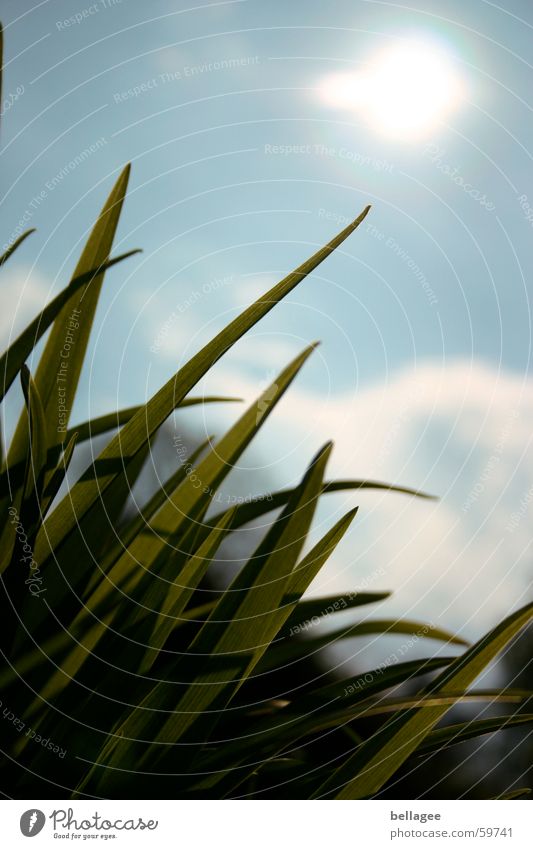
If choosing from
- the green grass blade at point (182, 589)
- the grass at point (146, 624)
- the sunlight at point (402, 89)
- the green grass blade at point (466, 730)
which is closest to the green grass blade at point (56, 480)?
the grass at point (146, 624)

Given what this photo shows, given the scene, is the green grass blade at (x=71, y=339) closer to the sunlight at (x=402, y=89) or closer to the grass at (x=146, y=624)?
the grass at (x=146, y=624)

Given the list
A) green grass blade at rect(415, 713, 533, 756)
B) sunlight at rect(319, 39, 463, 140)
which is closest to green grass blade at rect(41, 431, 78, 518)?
green grass blade at rect(415, 713, 533, 756)

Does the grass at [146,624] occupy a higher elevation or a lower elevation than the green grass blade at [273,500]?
lower

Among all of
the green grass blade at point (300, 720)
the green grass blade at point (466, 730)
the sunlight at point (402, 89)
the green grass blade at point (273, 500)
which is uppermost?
the sunlight at point (402, 89)

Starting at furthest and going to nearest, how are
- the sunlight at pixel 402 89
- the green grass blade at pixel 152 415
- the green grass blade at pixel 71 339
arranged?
the sunlight at pixel 402 89, the green grass blade at pixel 71 339, the green grass blade at pixel 152 415

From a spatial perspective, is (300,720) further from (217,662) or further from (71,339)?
(71,339)

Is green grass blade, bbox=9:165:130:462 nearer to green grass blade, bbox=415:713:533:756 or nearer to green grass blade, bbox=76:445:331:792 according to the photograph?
green grass blade, bbox=76:445:331:792

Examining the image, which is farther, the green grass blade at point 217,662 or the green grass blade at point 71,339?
the green grass blade at point 71,339

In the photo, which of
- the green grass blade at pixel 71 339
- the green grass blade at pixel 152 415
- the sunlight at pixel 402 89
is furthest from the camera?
the sunlight at pixel 402 89
